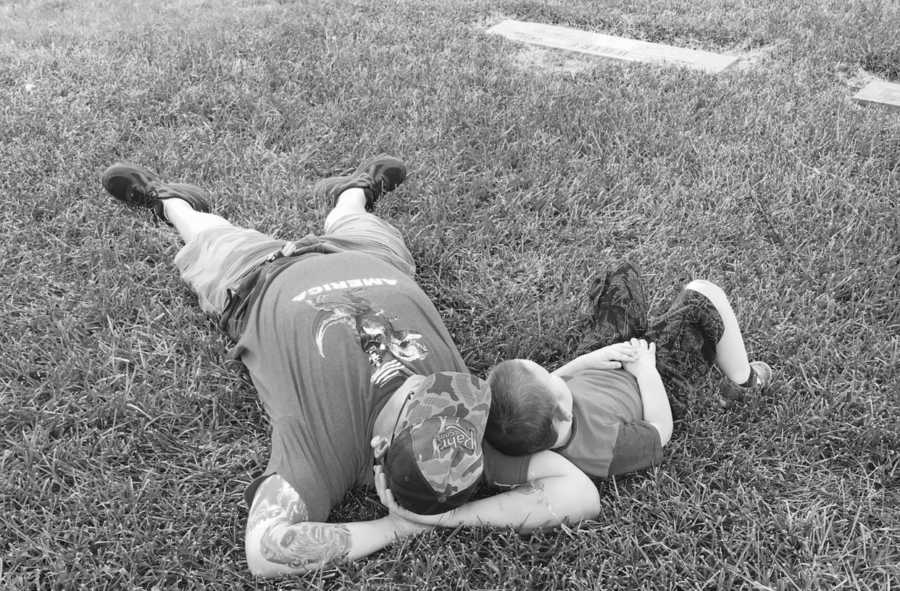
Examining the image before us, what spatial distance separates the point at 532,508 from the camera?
2.19 metres

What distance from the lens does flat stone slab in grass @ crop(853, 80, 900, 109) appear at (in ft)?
14.6

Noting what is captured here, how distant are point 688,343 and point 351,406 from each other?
4.03 feet

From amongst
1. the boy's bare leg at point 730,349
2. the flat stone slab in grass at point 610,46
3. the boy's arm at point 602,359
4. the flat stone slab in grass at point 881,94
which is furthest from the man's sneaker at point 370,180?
the flat stone slab in grass at point 881,94

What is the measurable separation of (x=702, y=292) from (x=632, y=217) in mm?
918

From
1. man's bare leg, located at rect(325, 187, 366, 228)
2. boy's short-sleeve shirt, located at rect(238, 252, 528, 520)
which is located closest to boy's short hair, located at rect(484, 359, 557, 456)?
boy's short-sleeve shirt, located at rect(238, 252, 528, 520)

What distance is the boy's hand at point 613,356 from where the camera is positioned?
260 centimetres

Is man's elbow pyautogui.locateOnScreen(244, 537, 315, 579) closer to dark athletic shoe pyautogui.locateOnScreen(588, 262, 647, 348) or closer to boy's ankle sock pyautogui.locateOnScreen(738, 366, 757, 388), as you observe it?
dark athletic shoe pyautogui.locateOnScreen(588, 262, 647, 348)

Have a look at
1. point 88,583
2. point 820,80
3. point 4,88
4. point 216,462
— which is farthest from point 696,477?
point 4,88

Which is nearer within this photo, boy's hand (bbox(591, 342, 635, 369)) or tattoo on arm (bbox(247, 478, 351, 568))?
tattoo on arm (bbox(247, 478, 351, 568))

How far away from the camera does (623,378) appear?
2586 millimetres

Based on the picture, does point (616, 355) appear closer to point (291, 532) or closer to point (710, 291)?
point (710, 291)

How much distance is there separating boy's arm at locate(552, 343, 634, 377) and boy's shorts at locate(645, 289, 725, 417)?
15 centimetres

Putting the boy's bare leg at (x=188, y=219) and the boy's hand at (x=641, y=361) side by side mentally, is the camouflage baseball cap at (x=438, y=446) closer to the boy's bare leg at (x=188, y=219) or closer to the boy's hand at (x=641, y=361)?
the boy's hand at (x=641, y=361)

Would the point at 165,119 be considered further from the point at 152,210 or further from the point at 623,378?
the point at 623,378
